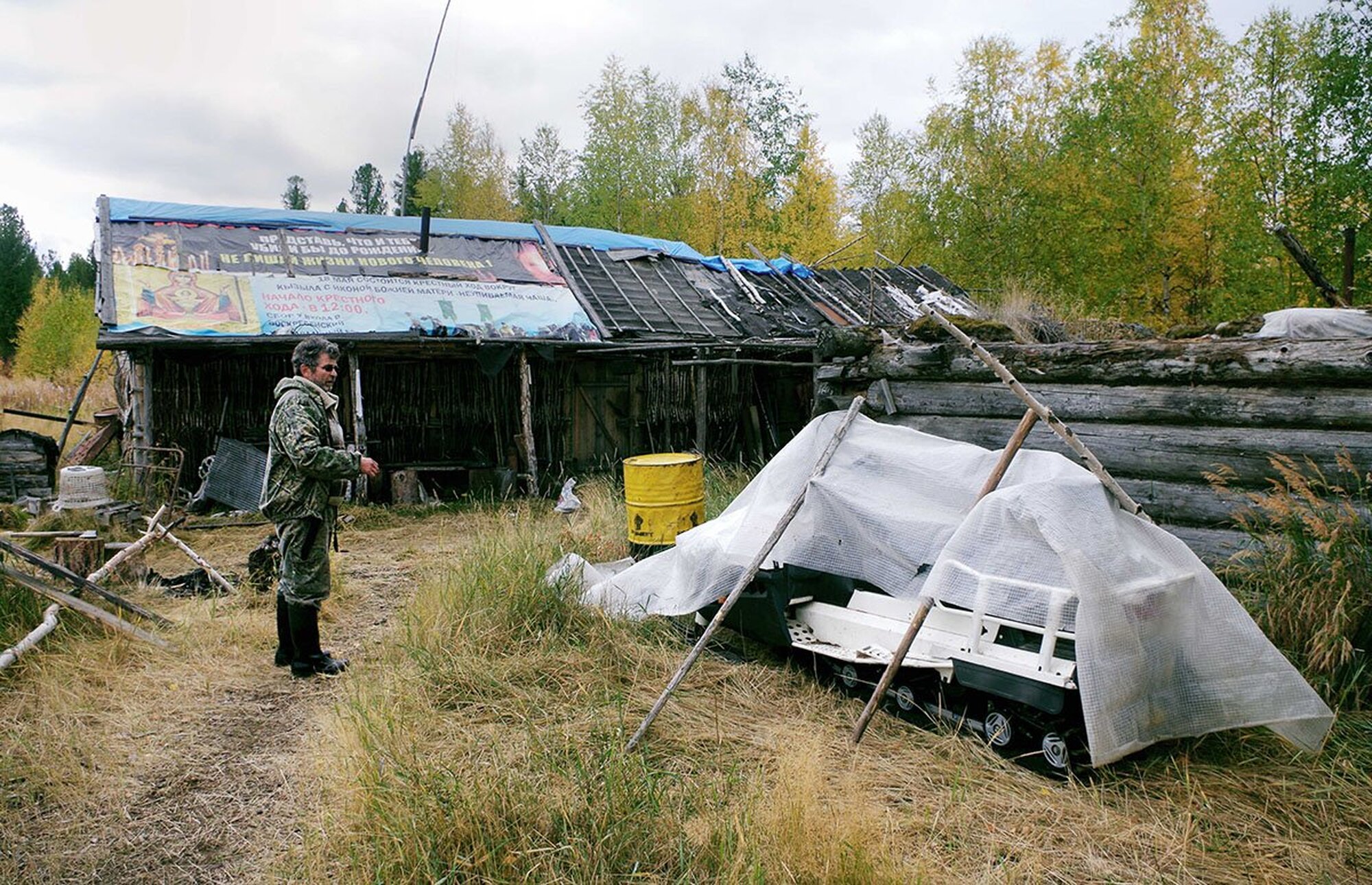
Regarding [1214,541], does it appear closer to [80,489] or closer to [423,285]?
[80,489]

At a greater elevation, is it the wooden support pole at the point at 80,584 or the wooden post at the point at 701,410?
the wooden post at the point at 701,410

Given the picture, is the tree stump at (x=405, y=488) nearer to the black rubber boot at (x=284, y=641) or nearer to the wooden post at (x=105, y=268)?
the wooden post at (x=105, y=268)

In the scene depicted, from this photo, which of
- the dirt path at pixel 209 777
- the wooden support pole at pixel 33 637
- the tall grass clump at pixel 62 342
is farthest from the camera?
the tall grass clump at pixel 62 342

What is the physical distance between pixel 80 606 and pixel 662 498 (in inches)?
150

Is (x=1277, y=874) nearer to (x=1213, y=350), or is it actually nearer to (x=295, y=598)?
(x=1213, y=350)

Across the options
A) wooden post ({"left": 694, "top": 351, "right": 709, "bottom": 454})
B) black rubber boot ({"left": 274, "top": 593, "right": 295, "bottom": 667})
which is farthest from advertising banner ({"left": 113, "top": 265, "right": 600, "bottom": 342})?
black rubber boot ({"left": 274, "top": 593, "right": 295, "bottom": 667})

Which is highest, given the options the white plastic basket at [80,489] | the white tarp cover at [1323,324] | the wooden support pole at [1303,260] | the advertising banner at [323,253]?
the advertising banner at [323,253]

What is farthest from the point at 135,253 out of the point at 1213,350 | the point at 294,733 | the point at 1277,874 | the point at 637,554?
the point at 1277,874

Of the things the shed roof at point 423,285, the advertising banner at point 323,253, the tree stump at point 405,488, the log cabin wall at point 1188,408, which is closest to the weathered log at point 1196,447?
the log cabin wall at point 1188,408

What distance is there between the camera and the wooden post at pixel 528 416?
11.9 meters

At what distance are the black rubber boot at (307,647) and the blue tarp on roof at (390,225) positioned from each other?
9366 millimetres

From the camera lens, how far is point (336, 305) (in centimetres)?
1112

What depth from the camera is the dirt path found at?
315 cm

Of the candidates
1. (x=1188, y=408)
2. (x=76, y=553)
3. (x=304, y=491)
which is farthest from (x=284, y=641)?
(x=1188, y=408)
